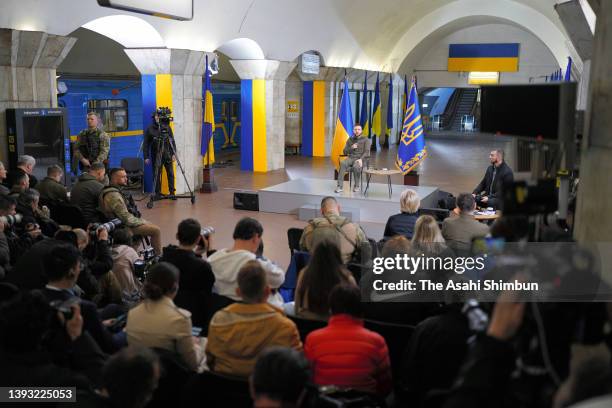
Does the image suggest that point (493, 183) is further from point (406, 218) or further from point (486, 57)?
point (486, 57)

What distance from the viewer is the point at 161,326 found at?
3.02 metres

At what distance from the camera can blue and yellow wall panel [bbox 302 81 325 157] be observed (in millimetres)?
18484

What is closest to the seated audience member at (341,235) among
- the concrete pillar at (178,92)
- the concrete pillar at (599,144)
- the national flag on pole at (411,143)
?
the concrete pillar at (599,144)

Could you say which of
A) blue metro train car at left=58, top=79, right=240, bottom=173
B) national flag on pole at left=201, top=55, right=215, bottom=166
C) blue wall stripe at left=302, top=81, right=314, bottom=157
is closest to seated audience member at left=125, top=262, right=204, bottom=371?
national flag on pole at left=201, top=55, right=215, bottom=166

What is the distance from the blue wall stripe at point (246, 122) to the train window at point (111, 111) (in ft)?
9.02

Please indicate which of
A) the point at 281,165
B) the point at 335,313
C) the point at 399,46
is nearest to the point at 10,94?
the point at 335,313

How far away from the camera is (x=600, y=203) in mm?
3426

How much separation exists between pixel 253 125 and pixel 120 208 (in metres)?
9.11

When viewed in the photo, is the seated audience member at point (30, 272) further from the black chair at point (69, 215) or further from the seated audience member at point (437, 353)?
the seated audience member at point (437, 353)

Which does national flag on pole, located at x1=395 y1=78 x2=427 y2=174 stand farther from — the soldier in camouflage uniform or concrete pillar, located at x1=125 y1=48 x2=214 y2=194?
the soldier in camouflage uniform

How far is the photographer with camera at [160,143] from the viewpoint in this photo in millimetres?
10430

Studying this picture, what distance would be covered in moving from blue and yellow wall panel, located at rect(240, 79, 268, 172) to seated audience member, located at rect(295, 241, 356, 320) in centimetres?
1151

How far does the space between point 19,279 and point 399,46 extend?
19.5m

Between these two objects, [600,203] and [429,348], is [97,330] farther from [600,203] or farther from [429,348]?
[600,203]
